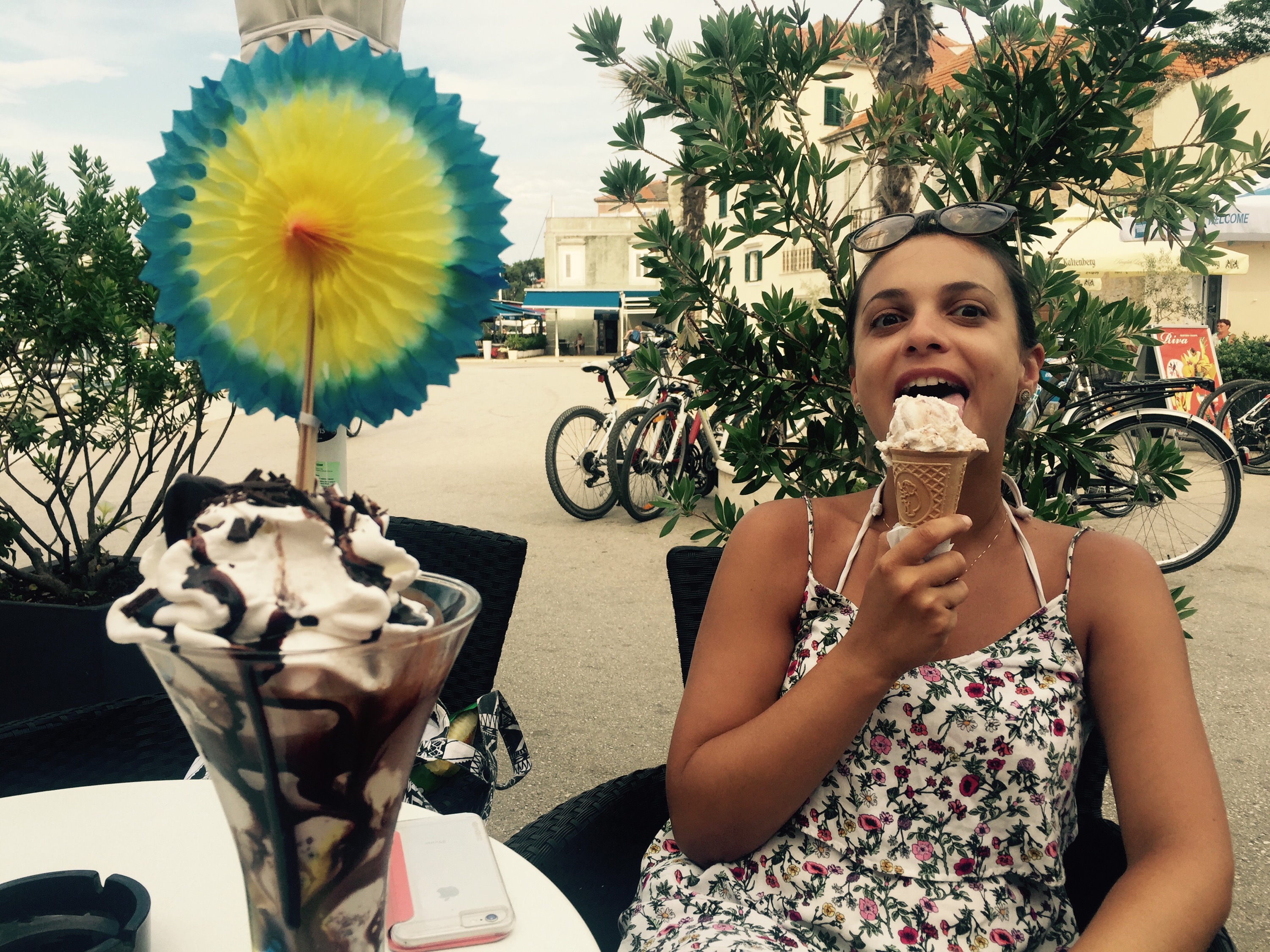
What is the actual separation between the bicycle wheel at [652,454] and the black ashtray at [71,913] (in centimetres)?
545

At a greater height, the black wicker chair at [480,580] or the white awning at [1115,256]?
the white awning at [1115,256]

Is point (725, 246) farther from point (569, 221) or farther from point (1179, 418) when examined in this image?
point (569, 221)

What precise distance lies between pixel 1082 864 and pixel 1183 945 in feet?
1.15

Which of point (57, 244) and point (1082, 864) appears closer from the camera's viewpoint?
point (1082, 864)

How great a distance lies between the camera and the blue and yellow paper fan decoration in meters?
0.76

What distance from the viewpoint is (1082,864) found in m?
1.43

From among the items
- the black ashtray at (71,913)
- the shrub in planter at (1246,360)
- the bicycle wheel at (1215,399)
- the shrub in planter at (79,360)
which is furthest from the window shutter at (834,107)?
the shrub in planter at (1246,360)

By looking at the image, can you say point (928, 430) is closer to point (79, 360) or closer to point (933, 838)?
point (933, 838)

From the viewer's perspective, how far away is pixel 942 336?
4.55 feet

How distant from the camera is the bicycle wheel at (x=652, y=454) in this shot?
20.4ft

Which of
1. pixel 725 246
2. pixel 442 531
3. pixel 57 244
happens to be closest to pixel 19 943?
pixel 442 531

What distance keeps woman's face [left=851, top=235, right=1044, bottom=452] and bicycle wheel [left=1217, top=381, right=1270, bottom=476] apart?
7.99 metres

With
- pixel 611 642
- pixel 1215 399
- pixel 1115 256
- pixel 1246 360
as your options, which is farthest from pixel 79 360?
pixel 1246 360

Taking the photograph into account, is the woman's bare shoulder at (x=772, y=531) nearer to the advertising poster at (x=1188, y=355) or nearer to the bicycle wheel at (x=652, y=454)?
the bicycle wheel at (x=652, y=454)
